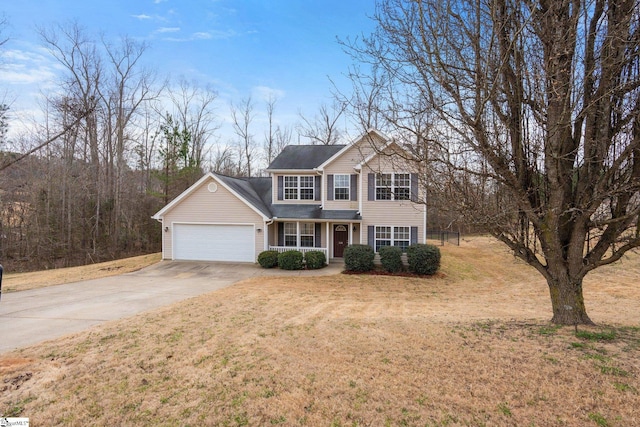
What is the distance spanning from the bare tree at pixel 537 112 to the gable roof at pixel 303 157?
13.2 m

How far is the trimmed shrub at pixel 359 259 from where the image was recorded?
15.6m

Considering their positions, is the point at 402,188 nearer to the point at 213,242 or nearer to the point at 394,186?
the point at 394,186

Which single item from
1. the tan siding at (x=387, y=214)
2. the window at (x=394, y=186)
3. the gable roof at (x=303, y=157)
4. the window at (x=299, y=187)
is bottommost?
the tan siding at (x=387, y=214)

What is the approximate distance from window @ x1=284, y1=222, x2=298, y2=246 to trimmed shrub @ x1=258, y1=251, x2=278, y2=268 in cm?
193

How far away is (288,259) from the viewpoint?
16234 mm

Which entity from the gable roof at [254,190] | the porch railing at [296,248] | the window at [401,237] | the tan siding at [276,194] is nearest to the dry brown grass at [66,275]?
the gable roof at [254,190]

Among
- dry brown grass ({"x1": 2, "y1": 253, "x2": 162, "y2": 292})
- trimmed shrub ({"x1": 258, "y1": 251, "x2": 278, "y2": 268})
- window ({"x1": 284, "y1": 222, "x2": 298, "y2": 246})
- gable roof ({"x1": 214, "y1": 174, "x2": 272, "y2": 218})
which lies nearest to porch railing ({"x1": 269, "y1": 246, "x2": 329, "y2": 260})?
trimmed shrub ({"x1": 258, "y1": 251, "x2": 278, "y2": 268})

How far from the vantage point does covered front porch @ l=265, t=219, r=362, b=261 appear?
58.7 feet

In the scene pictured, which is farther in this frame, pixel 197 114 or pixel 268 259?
pixel 197 114

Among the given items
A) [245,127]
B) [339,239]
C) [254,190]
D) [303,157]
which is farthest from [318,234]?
[245,127]

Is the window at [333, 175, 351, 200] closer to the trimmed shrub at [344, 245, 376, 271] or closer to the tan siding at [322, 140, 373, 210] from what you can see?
the tan siding at [322, 140, 373, 210]

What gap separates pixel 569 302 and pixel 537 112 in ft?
10.8

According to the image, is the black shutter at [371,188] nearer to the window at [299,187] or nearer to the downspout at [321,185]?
the downspout at [321,185]

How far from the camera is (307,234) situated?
60.5 ft
